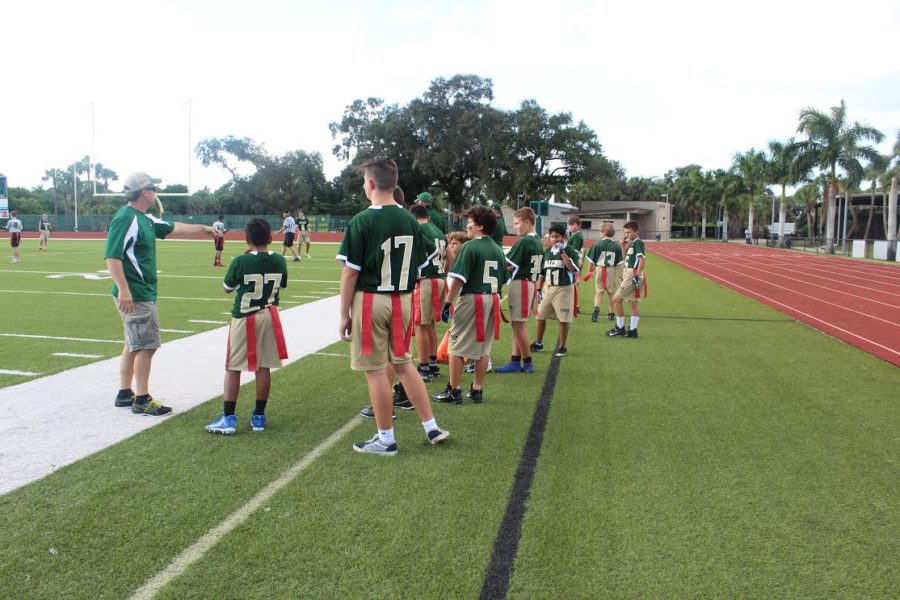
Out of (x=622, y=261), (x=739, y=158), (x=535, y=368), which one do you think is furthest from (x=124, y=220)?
(x=739, y=158)

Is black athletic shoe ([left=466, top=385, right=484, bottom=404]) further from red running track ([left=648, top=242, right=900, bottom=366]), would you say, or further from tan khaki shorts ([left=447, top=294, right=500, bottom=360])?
red running track ([left=648, top=242, right=900, bottom=366])

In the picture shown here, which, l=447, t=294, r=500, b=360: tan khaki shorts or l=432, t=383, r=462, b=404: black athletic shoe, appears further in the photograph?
l=432, t=383, r=462, b=404: black athletic shoe

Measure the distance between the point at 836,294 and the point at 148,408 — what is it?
17.0 m

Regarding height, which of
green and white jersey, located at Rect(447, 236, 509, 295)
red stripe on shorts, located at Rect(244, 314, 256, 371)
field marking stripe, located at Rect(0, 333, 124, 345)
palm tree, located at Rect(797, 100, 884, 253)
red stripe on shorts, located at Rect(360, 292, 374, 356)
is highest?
palm tree, located at Rect(797, 100, 884, 253)

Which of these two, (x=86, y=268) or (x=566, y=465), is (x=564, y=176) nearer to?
(x=86, y=268)

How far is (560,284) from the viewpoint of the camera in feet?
27.8

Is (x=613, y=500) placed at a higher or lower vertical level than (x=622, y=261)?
lower

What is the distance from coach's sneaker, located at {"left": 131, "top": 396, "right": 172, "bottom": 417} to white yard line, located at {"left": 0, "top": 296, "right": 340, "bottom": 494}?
78mm

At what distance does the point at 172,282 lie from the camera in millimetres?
15852

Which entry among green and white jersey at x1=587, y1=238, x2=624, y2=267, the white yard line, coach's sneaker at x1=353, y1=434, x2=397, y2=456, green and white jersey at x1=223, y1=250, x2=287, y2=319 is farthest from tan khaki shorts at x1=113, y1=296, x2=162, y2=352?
green and white jersey at x1=587, y1=238, x2=624, y2=267

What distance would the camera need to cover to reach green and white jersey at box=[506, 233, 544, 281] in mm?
7195

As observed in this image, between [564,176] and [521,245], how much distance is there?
48.0m

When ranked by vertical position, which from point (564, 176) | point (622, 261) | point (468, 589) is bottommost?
point (468, 589)

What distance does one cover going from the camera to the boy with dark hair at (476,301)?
600 cm
